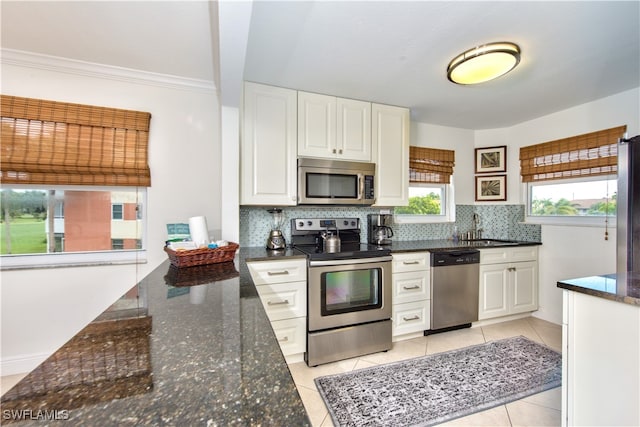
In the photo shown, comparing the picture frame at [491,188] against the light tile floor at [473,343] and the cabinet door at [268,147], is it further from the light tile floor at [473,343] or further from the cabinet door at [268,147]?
the cabinet door at [268,147]

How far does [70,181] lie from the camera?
2.01m

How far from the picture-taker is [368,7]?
1.43m

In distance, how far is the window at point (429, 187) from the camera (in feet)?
10.7

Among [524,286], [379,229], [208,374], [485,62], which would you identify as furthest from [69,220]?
[524,286]

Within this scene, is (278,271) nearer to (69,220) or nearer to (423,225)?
(69,220)

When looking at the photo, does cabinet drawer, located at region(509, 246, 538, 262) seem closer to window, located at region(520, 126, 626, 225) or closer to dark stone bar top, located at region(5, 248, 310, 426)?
window, located at region(520, 126, 626, 225)

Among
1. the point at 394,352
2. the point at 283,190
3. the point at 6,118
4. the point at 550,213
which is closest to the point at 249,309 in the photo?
the point at 283,190

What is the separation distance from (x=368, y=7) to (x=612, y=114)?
2.70m

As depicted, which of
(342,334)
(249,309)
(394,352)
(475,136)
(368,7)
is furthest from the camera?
(475,136)

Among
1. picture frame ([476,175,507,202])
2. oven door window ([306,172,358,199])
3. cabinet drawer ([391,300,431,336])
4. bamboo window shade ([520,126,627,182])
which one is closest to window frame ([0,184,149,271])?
oven door window ([306,172,358,199])

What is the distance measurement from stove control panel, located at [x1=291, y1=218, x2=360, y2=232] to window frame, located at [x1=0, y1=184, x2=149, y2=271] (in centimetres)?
131

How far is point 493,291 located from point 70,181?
13.0ft

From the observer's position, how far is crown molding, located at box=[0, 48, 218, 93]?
6.26 ft

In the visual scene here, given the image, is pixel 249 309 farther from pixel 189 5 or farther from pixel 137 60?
pixel 137 60
